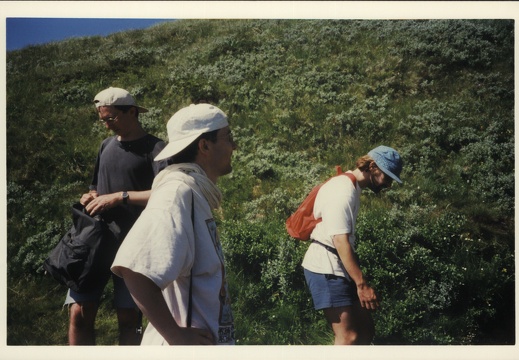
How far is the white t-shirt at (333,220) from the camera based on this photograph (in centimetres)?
424

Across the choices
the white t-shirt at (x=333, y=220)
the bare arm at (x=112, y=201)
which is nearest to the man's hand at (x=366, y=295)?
the white t-shirt at (x=333, y=220)

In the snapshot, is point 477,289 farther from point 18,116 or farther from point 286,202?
point 18,116

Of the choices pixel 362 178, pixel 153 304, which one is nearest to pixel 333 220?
pixel 362 178

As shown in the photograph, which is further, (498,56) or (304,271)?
(498,56)

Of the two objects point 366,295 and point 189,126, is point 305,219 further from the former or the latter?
point 189,126

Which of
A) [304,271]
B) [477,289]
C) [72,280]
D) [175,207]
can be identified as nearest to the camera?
[175,207]

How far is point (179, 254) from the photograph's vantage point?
2523 mm

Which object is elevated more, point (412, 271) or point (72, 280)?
point (72, 280)

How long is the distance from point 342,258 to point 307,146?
51.6 inches

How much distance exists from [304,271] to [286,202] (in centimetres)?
68

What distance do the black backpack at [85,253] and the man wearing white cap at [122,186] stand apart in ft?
0.21

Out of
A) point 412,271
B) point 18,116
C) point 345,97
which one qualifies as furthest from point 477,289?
point 18,116

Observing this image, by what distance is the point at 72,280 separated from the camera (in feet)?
12.9

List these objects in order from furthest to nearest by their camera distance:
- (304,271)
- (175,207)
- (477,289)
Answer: (477,289), (304,271), (175,207)
